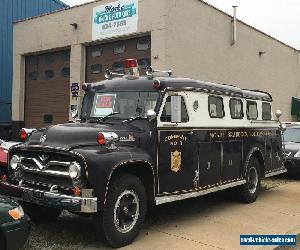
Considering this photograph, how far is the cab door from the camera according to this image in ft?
21.1

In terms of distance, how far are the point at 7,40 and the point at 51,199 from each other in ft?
68.8

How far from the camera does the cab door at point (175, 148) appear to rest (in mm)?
6445

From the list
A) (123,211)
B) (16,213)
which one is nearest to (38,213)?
(123,211)

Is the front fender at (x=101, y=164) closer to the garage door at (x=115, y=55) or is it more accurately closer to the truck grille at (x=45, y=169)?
the truck grille at (x=45, y=169)

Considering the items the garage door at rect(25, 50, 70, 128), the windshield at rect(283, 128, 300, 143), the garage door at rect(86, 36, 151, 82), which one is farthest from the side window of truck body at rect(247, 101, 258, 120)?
the garage door at rect(25, 50, 70, 128)

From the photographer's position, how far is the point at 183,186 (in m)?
6.80

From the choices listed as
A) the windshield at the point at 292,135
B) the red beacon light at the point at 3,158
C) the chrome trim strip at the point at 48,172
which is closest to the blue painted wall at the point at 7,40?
the red beacon light at the point at 3,158

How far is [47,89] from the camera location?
2086 centimetres

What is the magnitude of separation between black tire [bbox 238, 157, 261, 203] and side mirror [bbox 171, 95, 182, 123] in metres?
3.05

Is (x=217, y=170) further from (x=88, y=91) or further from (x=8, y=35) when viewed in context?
(x=8, y=35)

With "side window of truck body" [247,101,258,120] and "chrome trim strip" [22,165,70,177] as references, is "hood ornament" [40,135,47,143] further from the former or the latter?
"side window of truck body" [247,101,258,120]

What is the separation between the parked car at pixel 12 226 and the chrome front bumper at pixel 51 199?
546 mm

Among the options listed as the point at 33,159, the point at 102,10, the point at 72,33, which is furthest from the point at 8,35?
the point at 33,159

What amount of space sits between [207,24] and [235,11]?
2509 millimetres
